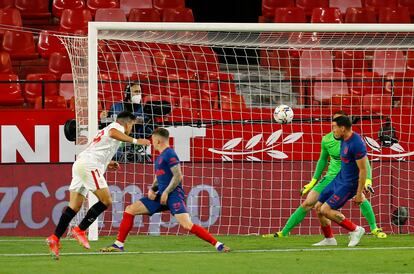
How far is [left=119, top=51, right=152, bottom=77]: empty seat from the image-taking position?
66.6 feet

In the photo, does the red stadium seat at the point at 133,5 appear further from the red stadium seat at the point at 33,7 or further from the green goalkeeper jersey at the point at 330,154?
the green goalkeeper jersey at the point at 330,154

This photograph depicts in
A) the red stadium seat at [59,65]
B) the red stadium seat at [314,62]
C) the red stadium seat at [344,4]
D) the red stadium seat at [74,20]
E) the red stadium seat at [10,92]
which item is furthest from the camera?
the red stadium seat at [344,4]

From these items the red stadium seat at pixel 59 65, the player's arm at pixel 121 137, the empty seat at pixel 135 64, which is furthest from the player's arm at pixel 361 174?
the red stadium seat at pixel 59 65

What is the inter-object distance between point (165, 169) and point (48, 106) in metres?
6.58

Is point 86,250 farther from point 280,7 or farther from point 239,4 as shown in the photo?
point 239,4

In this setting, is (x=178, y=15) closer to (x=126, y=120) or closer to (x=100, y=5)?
(x=100, y=5)

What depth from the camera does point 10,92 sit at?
21.0 m

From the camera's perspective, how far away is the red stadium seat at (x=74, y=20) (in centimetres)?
2314

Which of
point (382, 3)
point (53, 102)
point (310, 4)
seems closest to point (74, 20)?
point (53, 102)

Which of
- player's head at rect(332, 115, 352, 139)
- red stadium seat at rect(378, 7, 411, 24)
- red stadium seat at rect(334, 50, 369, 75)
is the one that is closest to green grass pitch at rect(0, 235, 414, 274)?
player's head at rect(332, 115, 352, 139)

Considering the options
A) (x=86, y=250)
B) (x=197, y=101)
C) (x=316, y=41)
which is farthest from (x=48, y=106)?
(x=86, y=250)

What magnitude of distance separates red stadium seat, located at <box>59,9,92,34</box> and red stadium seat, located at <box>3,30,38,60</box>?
0.69 meters

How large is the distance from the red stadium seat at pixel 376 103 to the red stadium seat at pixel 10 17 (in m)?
6.93

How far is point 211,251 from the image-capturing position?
14.7 metres
